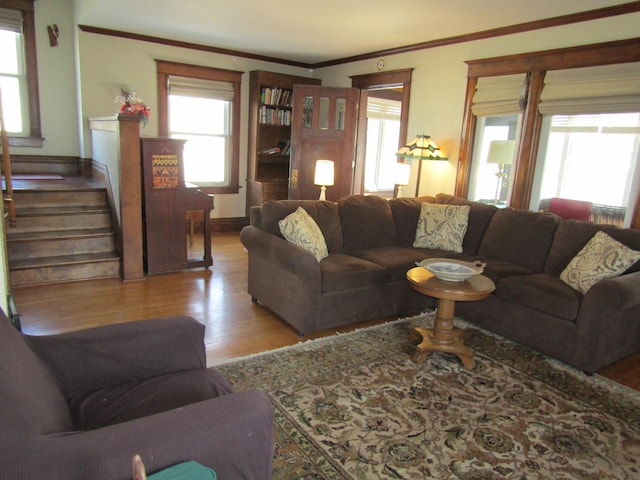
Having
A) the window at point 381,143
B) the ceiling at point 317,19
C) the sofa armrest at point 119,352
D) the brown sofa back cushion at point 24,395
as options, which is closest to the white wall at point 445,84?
the ceiling at point 317,19

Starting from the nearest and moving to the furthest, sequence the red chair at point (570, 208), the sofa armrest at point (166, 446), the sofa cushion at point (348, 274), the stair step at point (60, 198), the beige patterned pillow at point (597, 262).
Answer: the sofa armrest at point (166, 446) < the beige patterned pillow at point (597, 262) < the sofa cushion at point (348, 274) < the red chair at point (570, 208) < the stair step at point (60, 198)

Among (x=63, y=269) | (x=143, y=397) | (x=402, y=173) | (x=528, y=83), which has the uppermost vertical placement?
(x=528, y=83)

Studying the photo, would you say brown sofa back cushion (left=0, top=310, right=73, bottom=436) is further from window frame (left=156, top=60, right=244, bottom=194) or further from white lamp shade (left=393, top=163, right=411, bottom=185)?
window frame (left=156, top=60, right=244, bottom=194)

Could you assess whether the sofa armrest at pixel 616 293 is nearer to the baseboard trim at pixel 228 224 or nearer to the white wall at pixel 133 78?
the white wall at pixel 133 78

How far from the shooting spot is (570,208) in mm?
4105

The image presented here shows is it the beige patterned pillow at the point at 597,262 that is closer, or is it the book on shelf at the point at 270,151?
the beige patterned pillow at the point at 597,262

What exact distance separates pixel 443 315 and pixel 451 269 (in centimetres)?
32

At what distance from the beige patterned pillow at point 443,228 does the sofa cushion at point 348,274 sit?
0.83 meters

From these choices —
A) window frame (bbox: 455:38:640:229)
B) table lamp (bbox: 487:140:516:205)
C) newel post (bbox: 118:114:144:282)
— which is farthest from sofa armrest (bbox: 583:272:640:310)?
newel post (bbox: 118:114:144:282)

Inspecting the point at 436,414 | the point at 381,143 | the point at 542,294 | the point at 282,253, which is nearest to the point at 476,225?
the point at 542,294

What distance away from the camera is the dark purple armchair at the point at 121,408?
1.11 m

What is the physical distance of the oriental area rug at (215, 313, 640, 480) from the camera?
200 centimetres

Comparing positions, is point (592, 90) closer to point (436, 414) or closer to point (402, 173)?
point (402, 173)

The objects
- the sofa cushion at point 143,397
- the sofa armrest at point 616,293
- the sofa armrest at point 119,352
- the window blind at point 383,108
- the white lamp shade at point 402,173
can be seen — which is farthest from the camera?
the window blind at point 383,108
